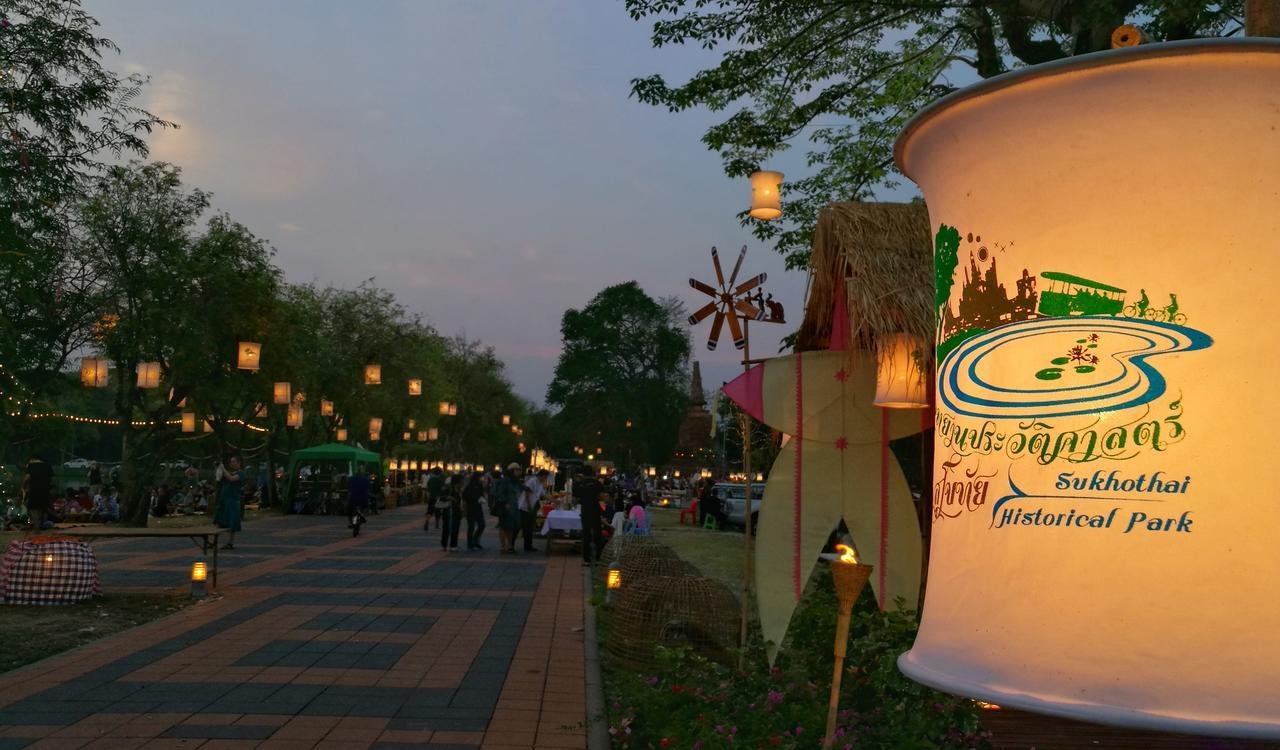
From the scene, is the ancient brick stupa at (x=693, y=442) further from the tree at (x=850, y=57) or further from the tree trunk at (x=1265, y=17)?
the tree trunk at (x=1265, y=17)

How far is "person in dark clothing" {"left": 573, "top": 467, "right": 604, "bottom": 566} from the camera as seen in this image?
16.4 meters

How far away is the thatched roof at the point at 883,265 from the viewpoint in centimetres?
538

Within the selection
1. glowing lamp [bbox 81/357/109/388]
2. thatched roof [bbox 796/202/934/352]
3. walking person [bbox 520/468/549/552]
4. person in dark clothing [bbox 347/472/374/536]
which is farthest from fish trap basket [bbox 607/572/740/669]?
glowing lamp [bbox 81/357/109/388]

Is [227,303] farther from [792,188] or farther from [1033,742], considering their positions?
[1033,742]

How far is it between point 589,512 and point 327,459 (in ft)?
61.0

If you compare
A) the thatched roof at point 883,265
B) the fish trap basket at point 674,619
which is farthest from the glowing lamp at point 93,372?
the thatched roof at point 883,265

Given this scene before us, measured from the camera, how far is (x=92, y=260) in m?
24.4

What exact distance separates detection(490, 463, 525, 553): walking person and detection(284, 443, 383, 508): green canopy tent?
1460 cm

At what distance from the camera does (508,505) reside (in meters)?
18.7

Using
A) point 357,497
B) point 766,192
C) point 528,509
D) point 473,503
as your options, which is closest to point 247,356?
point 357,497

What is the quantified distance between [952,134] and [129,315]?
26068 mm

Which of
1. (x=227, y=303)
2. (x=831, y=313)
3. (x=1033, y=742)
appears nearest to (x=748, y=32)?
(x=831, y=313)

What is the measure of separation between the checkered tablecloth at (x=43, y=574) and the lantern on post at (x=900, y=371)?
950cm

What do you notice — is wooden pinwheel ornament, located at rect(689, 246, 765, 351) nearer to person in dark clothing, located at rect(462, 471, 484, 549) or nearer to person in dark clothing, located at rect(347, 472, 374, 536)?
person in dark clothing, located at rect(462, 471, 484, 549)
